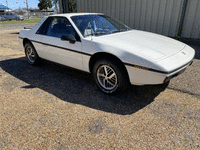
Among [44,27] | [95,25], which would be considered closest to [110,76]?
[95,25]

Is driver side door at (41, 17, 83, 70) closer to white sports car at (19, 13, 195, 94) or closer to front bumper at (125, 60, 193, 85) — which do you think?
white sports car at (19, 13, 195, 94)

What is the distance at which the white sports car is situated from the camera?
2.63 m

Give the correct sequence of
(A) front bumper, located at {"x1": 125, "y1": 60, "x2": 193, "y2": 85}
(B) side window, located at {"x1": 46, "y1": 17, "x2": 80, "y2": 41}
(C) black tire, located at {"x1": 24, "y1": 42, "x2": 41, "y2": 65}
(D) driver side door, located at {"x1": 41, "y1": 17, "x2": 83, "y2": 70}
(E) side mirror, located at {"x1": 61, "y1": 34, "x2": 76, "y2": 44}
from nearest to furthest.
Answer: (A) front bumper, located at {"x1": 125, "y1": 60, "x2": 193, "y2": 85}
(E) side mirror, located at {"x1": 61, "y1": 34, "x2": 76, "y2": 44}
(D) driver side door, located at {"x1": 41, "y1": 17, "x2": 83, "y2": 70}
(B) side window, located at {"x1": 46, "y1": 17, "x2": 80, "y2": 41}
(C) black tire, located at {"x1": 24, "y1": 42, "x2": 41, "y2": 65}

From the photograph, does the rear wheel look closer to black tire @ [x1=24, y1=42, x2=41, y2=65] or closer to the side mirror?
black tire @ [x1=24, y1=42, x2=41, y2=65]

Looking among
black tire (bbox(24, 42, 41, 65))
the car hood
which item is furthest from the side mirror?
black tire (bbox(24, 42, 41, 65))

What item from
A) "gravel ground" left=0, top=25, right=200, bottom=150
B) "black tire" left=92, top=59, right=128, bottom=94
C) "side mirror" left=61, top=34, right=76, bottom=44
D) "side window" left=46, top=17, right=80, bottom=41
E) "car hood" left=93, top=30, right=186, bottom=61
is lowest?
"gravel ground" left=0, top=25, right=200, bottom=150

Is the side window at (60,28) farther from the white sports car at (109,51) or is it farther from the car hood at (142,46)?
the car hood at (142,46)

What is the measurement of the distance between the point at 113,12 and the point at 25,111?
8379 millimetres

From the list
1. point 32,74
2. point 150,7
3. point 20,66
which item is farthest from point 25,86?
point 150,7

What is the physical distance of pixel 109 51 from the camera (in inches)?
115

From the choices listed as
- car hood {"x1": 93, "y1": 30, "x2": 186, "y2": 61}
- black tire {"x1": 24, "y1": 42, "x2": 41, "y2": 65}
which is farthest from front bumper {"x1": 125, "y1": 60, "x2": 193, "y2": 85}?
black tire {"x1": 24, "y1": 42, "x2": 41, "y2": 65}

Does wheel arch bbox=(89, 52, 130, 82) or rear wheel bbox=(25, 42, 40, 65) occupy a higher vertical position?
wheel arch bbox=(89, 52, 130, 82)

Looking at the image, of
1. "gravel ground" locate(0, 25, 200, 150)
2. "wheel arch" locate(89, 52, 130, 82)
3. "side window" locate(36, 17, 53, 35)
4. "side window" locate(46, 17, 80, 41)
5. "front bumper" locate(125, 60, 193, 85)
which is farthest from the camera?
"side window" locate(36, 17, 53, 35)

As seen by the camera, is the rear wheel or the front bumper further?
the rear wheel
